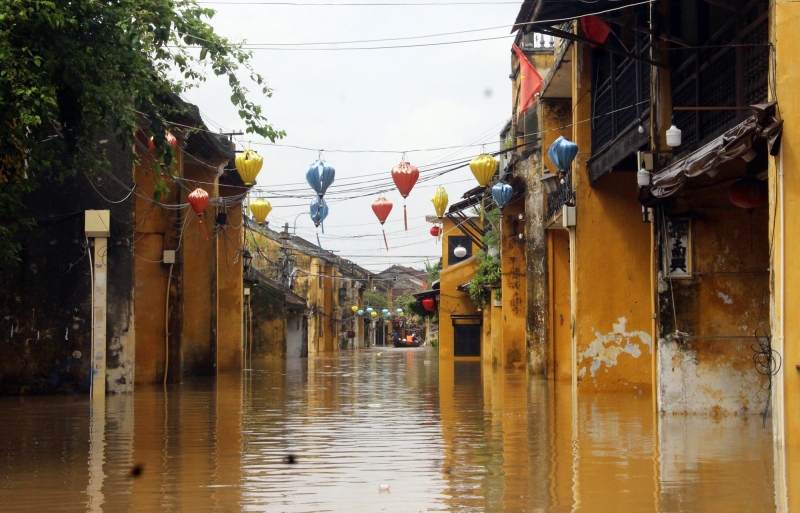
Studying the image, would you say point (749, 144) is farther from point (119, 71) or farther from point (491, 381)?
point (491, 381)

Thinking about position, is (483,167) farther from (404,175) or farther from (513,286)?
(513,286)

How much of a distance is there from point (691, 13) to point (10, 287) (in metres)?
13.2

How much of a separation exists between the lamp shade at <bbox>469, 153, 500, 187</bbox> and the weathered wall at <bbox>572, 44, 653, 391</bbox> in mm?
4823

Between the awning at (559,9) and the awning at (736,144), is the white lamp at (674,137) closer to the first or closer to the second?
the awning at (736,144)

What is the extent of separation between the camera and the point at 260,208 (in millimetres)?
28016

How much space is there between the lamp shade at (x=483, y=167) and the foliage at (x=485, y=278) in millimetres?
11311

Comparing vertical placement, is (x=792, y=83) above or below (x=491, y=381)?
above

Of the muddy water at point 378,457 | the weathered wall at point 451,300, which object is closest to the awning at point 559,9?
the muddy water at point 378,457

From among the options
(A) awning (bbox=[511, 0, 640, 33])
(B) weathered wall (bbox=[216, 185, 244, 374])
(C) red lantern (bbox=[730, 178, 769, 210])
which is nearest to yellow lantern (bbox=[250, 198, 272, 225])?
(B) weathered wall (bbox=[216, 185, 244, 374])

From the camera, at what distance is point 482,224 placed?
4259 cm

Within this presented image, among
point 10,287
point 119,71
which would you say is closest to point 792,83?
point 119,71

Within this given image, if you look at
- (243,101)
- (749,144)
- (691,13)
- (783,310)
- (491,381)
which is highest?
(691,13)

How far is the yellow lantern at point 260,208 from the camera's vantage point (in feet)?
91.9

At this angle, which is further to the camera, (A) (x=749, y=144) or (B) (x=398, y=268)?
(B) (x=398, y=268)
